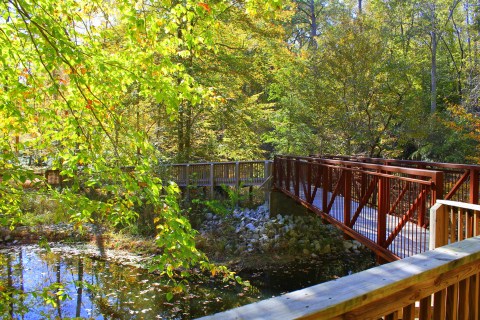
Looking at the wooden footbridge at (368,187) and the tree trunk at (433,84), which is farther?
the tree trunk at (433,84)

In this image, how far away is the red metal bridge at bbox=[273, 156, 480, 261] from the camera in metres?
5.19

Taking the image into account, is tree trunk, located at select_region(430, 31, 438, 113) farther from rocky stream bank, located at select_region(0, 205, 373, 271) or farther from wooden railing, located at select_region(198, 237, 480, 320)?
wooden railing, located at select_region(198, 237, 480, 320)

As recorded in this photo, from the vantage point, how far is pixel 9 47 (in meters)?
3.44

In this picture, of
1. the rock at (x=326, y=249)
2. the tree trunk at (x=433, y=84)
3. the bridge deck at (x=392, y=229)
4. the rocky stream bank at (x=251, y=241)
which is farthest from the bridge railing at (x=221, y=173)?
the tree trunk at (x=433, y=84)

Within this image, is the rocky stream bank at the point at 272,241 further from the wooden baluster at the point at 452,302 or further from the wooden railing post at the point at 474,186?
the wooden baluster at the point at 452,302

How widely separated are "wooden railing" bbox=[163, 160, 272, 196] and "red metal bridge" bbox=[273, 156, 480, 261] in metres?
3.11

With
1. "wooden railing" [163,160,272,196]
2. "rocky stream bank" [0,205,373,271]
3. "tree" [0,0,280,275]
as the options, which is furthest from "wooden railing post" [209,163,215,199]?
"tree" [0,0,280,275]

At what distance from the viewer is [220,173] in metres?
15.5

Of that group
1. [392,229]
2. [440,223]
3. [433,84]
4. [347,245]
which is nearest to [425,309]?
[440,223]

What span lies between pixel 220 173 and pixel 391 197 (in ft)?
27.4

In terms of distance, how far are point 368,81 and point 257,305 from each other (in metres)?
14.0

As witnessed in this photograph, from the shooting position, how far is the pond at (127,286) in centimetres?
779

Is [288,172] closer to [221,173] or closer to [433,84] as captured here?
[221,173]

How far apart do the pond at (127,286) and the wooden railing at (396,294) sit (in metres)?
6.26
